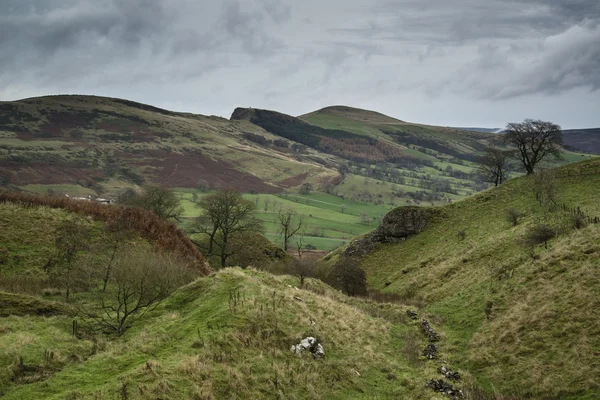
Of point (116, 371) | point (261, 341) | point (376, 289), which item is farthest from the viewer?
point (376, 289)

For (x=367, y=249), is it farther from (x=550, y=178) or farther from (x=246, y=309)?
(x=246, y=309)

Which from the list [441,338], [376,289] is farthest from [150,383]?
[376,289]

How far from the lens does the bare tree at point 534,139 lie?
63.1m

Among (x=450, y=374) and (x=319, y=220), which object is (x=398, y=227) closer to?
(x=450, y=374)

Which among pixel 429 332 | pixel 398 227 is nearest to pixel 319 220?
pixel 398 227

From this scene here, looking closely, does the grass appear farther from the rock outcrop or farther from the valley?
the rock outcrop

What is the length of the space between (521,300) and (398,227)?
4031cm

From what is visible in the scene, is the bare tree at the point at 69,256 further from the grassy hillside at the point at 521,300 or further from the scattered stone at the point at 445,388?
the grassy hillside at the point at 521,300

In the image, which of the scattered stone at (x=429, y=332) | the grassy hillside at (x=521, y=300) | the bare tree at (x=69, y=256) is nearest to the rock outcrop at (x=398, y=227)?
the grassy hillside at (x=521, y=300)

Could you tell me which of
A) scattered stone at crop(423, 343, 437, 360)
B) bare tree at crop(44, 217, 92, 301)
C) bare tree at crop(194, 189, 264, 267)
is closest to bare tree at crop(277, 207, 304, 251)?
bare tree at crop(194, 189, 264, 267)

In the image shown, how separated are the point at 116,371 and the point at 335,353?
30.8 feet

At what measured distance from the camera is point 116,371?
46.1ft

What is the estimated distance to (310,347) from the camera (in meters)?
17.3

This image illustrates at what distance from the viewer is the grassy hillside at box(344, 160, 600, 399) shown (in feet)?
53.8
